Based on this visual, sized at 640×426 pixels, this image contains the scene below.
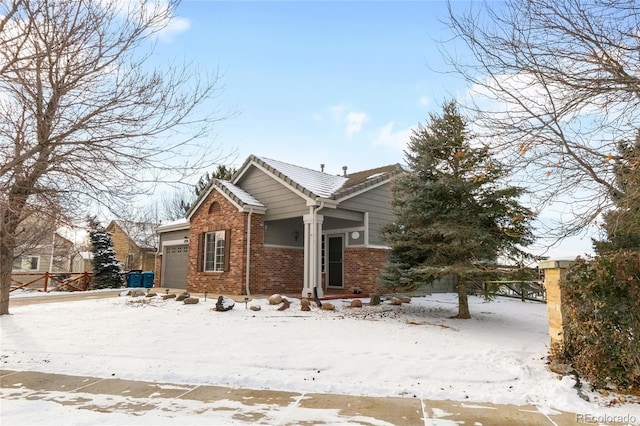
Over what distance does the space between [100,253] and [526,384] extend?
2208 cm

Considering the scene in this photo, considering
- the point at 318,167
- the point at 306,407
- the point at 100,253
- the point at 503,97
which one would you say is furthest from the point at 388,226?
the point at 100,253

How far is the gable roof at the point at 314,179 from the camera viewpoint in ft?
41.7

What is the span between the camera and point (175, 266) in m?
18.8

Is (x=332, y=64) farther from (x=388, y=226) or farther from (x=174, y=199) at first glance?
(x=174, y=199)

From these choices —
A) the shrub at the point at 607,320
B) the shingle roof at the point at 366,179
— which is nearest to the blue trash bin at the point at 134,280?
the shingle roof at the point at 366,179

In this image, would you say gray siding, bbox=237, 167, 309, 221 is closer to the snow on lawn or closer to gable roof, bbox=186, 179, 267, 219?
gable roof, bbox=186, 179, 267, 219

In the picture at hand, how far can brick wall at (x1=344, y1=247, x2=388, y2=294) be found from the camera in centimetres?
1341

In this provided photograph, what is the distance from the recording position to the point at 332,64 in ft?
30.9

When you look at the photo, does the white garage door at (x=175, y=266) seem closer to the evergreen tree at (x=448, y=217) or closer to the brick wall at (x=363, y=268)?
the brick wall at (x=363, y=268)

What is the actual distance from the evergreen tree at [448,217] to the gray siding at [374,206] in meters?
3.17

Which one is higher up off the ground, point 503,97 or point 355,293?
point 503,97

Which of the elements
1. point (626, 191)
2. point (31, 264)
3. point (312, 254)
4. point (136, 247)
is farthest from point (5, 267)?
point (136, 247)

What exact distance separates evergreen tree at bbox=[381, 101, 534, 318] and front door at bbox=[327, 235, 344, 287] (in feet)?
14.6

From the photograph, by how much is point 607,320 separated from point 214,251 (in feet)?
40.0
